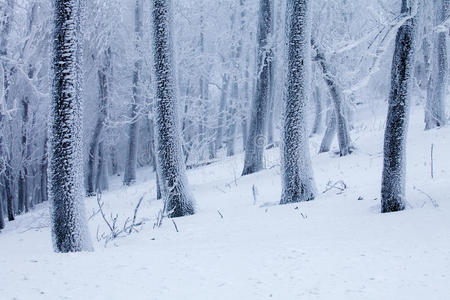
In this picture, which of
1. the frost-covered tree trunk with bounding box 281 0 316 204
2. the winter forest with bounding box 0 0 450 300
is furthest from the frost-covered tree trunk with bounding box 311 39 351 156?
the frost-covered tree trunk with bounding box 281 0 316 204

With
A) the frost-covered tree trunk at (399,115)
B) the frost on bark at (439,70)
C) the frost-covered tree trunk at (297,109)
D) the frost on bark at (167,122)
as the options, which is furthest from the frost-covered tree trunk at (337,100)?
the frost-covered tree trunk at (399,115)

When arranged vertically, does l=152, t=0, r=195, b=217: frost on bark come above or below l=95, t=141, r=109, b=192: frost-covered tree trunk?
above

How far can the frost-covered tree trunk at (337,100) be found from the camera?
13.4 m

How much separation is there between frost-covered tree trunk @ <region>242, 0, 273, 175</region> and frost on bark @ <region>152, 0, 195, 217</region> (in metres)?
5.41

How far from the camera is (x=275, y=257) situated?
18.3 feet

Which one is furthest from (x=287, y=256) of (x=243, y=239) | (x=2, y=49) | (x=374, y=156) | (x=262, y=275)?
(x=2, y=49)

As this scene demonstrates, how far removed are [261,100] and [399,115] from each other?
26.4 ft

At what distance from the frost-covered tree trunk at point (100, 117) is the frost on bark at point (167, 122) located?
41.1ft

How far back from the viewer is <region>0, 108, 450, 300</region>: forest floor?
4.37m

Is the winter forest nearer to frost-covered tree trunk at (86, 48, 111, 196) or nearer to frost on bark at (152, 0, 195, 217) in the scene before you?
frost on bark at (152, 0, 195, 217)

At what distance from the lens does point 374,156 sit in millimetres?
13828

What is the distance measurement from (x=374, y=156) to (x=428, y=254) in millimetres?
8867

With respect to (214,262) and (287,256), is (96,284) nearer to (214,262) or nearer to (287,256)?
(214,262)

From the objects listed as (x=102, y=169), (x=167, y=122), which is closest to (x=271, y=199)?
(x=167, y=122)
